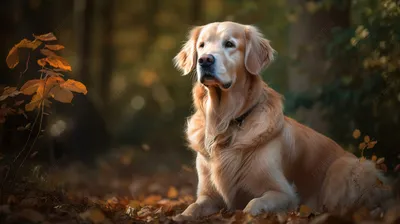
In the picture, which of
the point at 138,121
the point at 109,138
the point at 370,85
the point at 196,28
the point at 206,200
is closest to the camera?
the point at 206,200

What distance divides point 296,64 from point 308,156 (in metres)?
2.99

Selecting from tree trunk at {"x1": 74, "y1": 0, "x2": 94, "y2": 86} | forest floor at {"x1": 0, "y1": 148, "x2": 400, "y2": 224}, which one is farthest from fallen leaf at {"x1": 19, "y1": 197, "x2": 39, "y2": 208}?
tree trunk at {"x1": 74, "y1": 0, "x2": 94, "y2": 86}

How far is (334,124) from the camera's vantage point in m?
6.74

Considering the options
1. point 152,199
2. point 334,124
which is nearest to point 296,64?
point 334,124

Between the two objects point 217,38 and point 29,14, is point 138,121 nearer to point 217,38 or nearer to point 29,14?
point 29,14

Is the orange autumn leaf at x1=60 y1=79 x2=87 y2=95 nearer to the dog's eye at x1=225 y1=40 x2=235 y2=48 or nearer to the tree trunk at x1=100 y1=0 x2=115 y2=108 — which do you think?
the dog's eye at x1=225 y1=40 x2=235 y2=48

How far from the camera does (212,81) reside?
4.52 metres

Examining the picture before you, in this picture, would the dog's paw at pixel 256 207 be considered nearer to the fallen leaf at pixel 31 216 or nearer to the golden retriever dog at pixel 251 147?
the golden retriever dog at pixel 251 147

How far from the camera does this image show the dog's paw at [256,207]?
409 cm

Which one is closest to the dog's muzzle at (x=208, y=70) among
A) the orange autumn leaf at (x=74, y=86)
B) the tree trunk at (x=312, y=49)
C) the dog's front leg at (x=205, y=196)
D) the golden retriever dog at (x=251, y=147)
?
the golden retriever dog at (x=251, y=147)

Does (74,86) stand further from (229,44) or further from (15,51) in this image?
(229,44)

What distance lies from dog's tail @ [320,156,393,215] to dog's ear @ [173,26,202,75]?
160cm

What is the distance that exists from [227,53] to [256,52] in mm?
290

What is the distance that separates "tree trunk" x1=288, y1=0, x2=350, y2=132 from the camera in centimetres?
765
